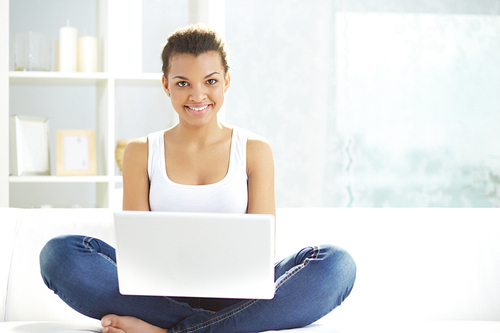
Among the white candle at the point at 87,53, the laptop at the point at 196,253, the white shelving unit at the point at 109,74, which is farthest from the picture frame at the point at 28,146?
the laptop at the point at 196,253

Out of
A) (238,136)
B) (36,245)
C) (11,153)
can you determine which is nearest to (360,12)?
(238,136)

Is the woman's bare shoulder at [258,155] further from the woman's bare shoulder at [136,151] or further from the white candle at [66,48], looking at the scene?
the white candle at [66,48]

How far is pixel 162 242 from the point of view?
1023 mm

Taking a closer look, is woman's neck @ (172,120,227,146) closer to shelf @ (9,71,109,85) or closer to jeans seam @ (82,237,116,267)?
jeans seam @ (82,237,116,267)

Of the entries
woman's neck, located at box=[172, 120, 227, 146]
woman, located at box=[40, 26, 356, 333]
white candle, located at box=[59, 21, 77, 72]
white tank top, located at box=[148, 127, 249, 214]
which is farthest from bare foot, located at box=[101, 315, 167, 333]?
white candle, located at box=[59, 21, 77, 72]

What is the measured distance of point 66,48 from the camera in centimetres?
240

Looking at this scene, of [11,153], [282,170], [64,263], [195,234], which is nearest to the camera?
[195,234]

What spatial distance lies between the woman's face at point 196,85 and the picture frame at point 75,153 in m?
1.11

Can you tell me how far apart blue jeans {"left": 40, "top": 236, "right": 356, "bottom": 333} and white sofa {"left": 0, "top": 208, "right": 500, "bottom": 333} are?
0.31m

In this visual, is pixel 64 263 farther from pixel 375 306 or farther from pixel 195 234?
pixel 375 306

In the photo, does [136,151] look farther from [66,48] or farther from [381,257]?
[66,48]

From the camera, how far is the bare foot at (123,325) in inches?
47.6

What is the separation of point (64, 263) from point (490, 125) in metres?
2.46

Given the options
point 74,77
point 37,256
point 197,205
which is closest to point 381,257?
point 197,205
